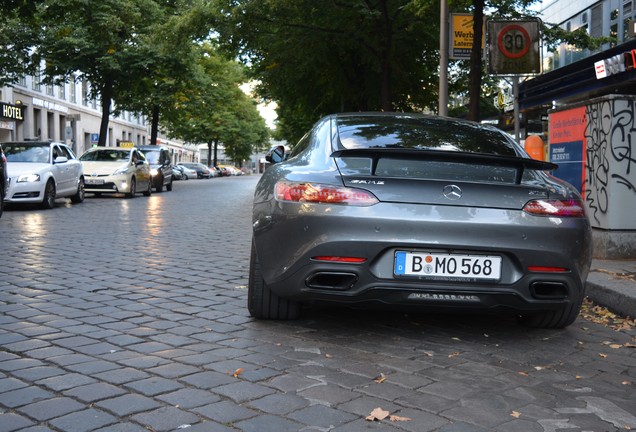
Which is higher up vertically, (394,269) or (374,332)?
(394,269)

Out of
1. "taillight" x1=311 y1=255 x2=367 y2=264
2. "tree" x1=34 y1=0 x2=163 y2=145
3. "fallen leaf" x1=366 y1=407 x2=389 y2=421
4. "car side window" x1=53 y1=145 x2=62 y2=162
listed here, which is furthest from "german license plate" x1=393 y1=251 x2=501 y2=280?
"tree" x1=34 y1=0 x2=163 y2=145

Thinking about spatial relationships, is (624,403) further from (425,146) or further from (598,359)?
(425,146)

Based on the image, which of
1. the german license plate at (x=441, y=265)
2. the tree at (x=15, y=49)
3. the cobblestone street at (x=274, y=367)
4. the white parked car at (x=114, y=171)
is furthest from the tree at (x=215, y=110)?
the german license plate at (x=441, y=265)

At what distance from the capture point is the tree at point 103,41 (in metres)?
28.4

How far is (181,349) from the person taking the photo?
4188mm

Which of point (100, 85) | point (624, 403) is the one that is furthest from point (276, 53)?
point (624, 403)

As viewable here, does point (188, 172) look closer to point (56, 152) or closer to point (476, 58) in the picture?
point (56, 152)

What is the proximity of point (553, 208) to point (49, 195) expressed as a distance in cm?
1441

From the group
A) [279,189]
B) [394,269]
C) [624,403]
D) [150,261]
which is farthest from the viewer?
[150,261]

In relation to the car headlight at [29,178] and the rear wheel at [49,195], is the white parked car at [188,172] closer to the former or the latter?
the rear wheel at [49,195]

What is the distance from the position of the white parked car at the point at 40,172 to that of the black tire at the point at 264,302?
1247 centimetres

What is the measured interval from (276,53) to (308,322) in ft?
57.2

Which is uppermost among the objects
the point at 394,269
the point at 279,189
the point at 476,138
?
the point at 476,138

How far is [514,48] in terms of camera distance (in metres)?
9.63
